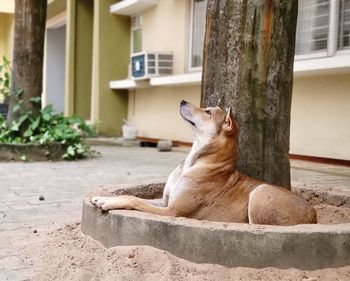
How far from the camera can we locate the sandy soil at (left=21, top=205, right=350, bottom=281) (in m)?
2.77

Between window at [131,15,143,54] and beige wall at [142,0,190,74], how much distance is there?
538 mm

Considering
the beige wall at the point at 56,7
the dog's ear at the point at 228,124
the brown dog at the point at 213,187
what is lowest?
the brown dog at the point at 213,187

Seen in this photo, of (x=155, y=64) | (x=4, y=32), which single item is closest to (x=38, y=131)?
(x=155, y=64)

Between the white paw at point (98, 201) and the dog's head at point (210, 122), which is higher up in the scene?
the dog's head at point (210, 122)

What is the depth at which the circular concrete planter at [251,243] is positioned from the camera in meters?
2.78

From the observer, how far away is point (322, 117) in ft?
30.0

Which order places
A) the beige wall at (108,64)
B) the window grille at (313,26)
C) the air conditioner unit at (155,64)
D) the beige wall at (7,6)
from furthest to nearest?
the beige wall at (7,6)
the beige wall at (108,64)
the air conditioner unit at (155,64)
the window grille at (313,26)

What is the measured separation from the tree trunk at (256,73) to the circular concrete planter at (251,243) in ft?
3.07

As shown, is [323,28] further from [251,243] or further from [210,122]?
[251,243]

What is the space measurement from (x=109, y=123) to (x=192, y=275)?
13.5 m

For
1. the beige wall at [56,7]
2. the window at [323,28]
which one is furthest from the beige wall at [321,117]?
the beige wall at [56,7]

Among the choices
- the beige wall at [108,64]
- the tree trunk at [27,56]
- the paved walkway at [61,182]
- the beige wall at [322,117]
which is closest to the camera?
the paved walkway at [61,182]

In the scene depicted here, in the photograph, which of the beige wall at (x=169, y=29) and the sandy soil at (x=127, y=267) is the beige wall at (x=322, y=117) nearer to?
the beige wall at (x=169, y=29)

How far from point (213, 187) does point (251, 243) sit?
1.67 ft
